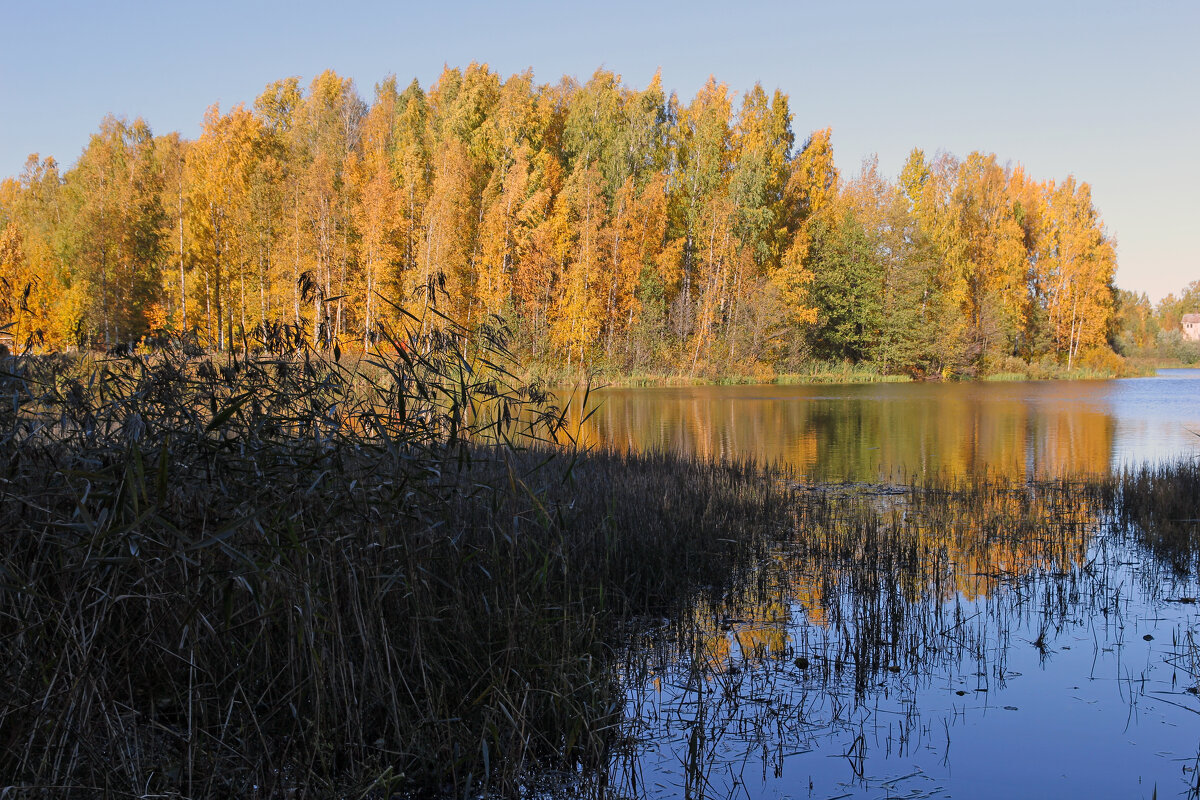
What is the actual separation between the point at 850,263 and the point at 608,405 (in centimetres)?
2351

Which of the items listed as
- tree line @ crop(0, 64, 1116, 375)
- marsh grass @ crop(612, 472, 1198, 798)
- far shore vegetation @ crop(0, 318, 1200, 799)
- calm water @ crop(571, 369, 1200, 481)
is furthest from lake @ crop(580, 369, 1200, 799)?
tree line @ crop(0, 64, 1116, 375)

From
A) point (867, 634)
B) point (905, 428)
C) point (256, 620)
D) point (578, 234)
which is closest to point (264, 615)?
point (256, 620)

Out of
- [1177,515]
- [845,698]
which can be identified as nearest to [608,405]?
[1177,515]

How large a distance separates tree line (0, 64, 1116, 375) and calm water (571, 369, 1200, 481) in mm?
7187

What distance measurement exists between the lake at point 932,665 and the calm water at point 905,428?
4.13 meters

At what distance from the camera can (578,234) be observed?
37.2 m

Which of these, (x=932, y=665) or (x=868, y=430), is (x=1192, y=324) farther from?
(x=932, y=665)

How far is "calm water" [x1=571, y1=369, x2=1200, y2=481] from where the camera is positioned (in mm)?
14117

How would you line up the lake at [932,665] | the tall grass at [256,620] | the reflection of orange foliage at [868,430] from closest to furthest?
1. the tall grass at [256,620]
2. the lake at [932,665]
3. the reflection of orange foliage at [868,430]

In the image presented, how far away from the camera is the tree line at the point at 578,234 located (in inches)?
1419

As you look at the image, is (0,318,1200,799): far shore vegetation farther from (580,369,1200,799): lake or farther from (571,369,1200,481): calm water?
(571,369,1200,481): calm water

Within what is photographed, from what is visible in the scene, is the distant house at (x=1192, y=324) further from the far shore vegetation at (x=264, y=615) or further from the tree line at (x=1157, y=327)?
the far shore vegetation at (x=264, y=615)

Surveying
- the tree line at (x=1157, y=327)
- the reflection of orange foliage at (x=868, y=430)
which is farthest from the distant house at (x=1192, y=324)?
the reflection of orange foliage at (x=868, y=430)

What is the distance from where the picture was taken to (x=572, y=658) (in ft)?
11.7
